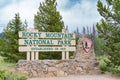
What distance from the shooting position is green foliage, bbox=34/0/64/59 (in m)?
19.9

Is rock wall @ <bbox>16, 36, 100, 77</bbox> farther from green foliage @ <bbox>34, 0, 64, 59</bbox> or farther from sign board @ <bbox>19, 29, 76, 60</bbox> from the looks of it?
green foliage @ <bbox>34, 0, 64, 59</bbox>

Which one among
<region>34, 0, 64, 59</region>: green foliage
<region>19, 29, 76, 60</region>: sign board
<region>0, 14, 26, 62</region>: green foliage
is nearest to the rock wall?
<region>19, 29, 76, 60</region>: sign board

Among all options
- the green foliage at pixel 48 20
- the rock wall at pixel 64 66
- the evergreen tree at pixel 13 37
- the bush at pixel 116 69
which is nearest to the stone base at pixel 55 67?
the rock wall at pixel 64 66

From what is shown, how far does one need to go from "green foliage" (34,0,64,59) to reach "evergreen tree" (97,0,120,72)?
358 centimetres

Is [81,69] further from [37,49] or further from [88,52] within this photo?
[37,49]

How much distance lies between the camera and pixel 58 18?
65.6 feet

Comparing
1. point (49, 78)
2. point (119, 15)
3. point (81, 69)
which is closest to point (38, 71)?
point (49, 78)

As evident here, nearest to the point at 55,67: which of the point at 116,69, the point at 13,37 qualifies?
the point at 116,69

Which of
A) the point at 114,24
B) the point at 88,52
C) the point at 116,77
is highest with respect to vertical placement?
the point at 114,24

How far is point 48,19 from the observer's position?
20.0m

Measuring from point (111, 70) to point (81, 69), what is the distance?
152 cm

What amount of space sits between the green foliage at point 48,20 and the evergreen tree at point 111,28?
3.58 m

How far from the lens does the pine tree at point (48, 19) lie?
19.8 m

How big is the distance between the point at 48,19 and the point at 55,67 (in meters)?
4.07
